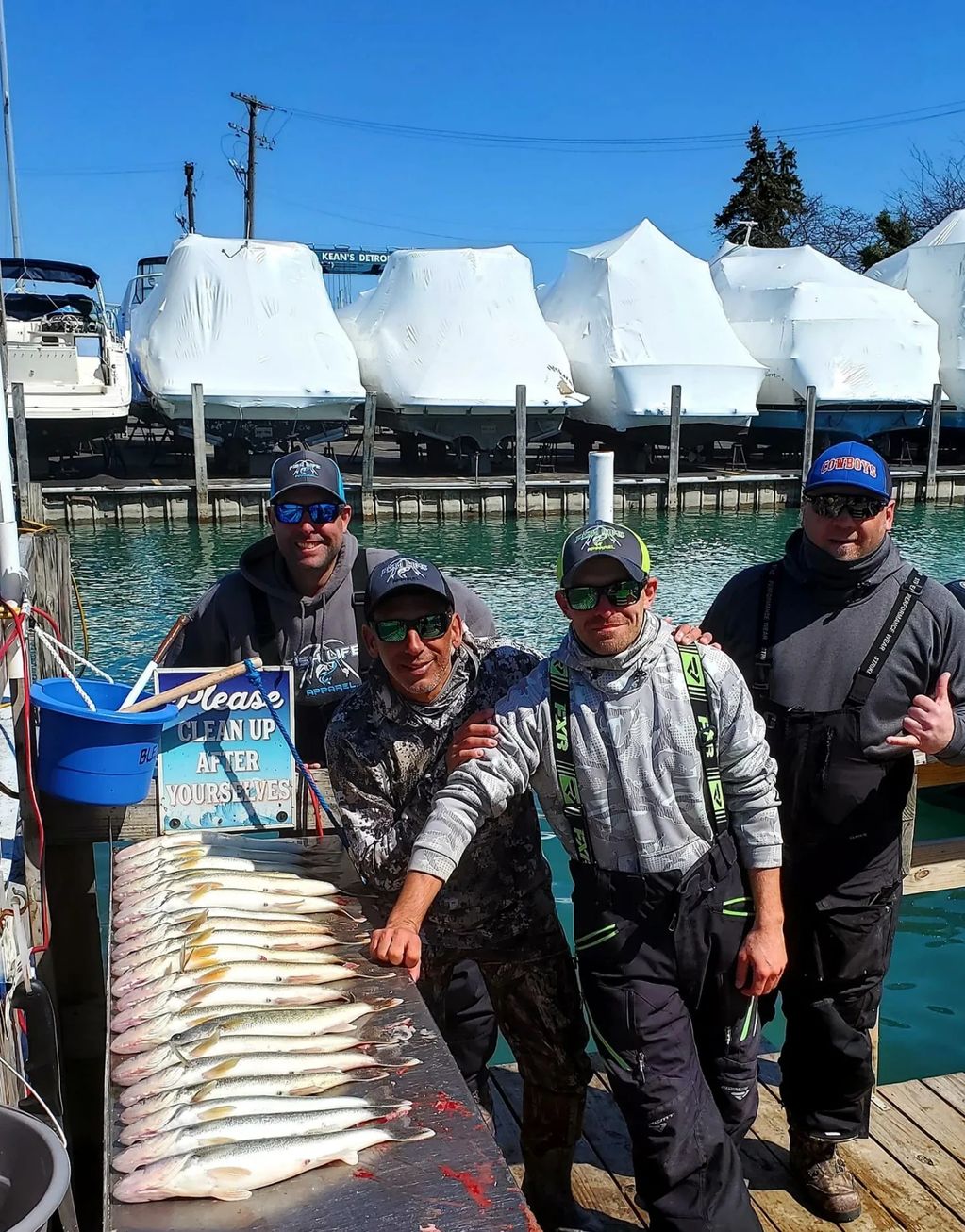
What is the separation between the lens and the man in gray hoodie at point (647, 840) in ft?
8.29

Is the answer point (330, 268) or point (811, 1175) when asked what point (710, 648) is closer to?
point (811, 1175)

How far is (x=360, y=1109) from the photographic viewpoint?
2031mm

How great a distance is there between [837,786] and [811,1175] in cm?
118

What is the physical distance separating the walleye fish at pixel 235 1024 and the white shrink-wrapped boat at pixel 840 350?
31.9 metres

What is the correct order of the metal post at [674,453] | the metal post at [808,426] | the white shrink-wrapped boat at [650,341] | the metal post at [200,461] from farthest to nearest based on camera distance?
the white shrink-wrapped boat at [650,341], the metal post at [808,426], the metal post at [674,453], the metal post at [200,461]

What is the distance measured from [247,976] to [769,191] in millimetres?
57324

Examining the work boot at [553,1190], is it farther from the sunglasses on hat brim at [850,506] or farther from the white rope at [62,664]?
the sunglasses on hat brim at [850,506]

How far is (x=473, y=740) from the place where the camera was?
2615mm

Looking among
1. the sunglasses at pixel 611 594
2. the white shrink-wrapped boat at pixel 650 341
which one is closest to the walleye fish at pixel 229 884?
the sunglasses at pixel 611 594

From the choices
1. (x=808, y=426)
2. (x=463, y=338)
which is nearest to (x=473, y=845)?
(x=463, y=338)

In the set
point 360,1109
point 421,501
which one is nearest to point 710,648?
point 360,1109

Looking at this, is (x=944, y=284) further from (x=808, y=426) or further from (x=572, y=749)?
(x=572, y=749)

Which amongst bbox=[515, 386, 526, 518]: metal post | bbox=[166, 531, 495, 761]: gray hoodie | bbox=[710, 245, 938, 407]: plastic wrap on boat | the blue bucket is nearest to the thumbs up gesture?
bbox=[166, 531, 495, 761]: gray hoodie

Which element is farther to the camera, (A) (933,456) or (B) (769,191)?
(B) (769,191)
